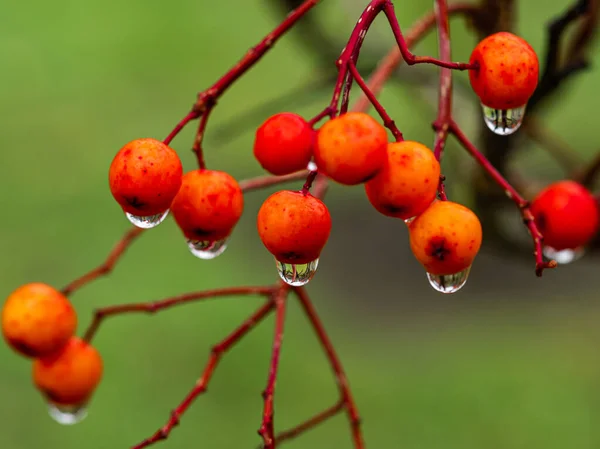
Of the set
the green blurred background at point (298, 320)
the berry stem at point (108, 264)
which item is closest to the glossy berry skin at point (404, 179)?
the berry stem at point (108, 264)

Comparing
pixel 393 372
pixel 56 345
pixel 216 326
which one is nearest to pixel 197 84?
pixel 216 326

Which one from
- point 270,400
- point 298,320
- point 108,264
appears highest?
point 298,320

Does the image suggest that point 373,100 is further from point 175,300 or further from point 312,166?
point 175,300

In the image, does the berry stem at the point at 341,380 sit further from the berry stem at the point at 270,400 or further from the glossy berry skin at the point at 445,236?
the glossy berry skin at the point at 445,236

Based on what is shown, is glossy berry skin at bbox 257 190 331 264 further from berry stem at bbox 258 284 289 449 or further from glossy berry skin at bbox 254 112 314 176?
berry stem at bbox 258 284 289 449

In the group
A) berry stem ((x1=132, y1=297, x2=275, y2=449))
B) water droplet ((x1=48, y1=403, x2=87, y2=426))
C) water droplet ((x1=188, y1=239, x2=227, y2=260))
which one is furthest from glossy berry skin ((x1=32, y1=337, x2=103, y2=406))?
water droplet ((x1=188, y1=239, x2=227, y2=260))

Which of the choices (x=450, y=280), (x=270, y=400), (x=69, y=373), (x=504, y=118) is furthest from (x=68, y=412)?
(x=504, y=118)

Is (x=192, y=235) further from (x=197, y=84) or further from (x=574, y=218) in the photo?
(x=197, y=84)
